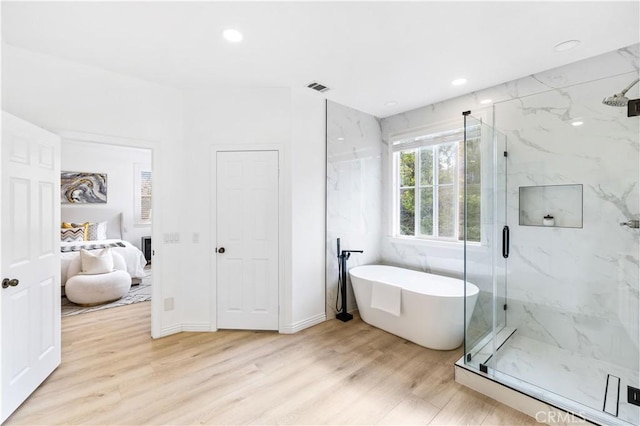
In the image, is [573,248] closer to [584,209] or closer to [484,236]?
[584,209]

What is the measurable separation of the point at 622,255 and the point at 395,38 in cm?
249

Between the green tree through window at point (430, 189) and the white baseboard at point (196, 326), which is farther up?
the green tree through window at point (430, 189)

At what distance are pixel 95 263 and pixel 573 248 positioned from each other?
564 cm

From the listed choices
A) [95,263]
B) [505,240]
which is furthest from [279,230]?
[95,263]

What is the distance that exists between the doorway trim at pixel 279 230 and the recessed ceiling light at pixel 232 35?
1113 millimetres

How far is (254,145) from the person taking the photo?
3.17 m

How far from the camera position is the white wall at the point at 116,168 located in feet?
19.6

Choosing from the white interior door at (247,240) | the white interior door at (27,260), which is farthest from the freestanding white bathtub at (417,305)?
the white interior door at (27,260)

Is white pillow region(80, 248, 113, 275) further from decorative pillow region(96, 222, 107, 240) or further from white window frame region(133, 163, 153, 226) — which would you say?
white window frame region(133, 163, 153, 226)

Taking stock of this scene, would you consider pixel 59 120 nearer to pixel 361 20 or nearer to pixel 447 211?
pixel 361 20

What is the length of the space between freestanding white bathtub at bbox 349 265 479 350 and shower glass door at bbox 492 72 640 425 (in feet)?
0.93

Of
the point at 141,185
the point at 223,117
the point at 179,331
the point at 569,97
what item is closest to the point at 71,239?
the point at 141,185

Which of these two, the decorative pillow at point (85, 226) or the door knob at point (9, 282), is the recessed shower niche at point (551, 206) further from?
the decorative pillow at point (85, 226)

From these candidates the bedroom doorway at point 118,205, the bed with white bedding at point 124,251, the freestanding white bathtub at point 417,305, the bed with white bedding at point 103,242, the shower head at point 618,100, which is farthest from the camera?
the bedroom doorway at point 118,205
